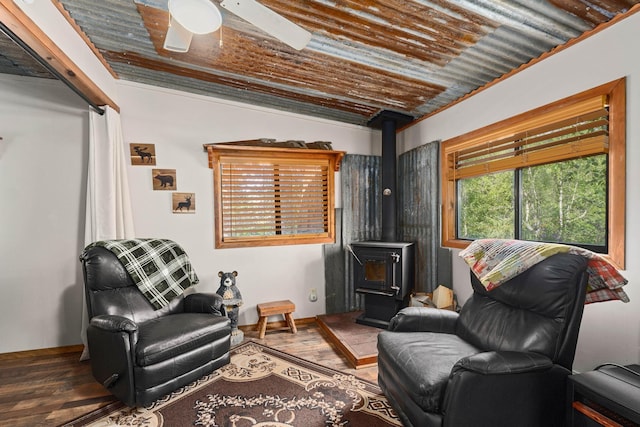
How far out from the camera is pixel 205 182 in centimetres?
340

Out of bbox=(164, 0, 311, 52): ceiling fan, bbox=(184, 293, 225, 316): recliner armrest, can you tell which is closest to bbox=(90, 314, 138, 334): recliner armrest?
bbox=(184, 293, 225, 316): recliner armrest

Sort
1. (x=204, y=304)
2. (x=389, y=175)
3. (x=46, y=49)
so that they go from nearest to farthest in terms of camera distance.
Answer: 1. (x=46, y=49)
2. (x=204, y=304)
3. (x=389, y=175)

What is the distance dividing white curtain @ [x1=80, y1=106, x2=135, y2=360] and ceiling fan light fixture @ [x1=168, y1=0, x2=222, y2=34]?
1.94m

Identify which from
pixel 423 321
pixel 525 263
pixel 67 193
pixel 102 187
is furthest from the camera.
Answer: pixel 67 193

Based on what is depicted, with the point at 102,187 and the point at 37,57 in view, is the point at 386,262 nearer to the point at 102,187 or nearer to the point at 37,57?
the point at 102,187

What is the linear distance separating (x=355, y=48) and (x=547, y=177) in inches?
71.0

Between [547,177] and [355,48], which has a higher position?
[355,48]

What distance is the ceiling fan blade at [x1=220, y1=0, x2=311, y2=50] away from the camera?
1440 mm

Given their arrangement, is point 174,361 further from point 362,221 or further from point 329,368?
point 362,221

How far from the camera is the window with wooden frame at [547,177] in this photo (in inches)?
72.8

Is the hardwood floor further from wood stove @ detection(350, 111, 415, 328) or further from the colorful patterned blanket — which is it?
the colorful patterned blanket

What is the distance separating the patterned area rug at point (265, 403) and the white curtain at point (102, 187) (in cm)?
133

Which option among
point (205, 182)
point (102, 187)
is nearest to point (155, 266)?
point (102, 187)

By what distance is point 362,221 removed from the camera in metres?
3.88
